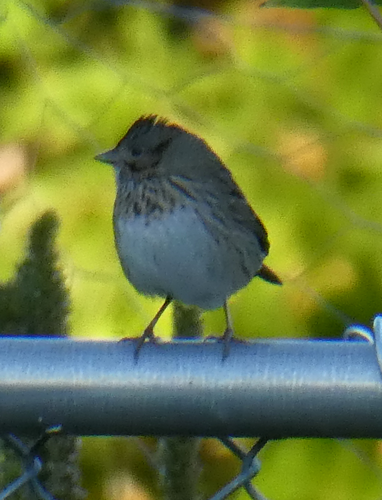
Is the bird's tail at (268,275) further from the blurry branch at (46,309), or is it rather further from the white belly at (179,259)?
the blurry branch at (46,309)

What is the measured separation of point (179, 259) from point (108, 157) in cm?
27

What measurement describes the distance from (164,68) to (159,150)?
0.47 metres

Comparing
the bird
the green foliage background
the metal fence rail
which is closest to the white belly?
the bird

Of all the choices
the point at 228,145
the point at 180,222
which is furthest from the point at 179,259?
the point at 228,145

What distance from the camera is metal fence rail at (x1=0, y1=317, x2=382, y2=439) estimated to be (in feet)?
3.39

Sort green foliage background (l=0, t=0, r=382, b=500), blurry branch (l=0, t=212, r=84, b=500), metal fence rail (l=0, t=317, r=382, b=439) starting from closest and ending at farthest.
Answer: metal fence rail (l=0, t=317, r=382, b=439), blurry branch (l=0, t=212, r=84, b=500), green foliage background (l=0, t=0, r=382, b=500)

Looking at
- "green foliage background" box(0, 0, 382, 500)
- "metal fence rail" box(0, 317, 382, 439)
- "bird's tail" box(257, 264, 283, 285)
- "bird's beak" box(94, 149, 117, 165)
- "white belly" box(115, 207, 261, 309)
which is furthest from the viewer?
"green foliage background" box(0, 0, 382, 500)

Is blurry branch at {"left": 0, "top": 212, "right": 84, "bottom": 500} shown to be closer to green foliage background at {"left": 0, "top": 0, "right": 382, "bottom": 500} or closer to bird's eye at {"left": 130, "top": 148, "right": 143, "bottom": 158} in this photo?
bird's eye at {"left": 130, "top": 148, "right": 143, "bottom": 158}

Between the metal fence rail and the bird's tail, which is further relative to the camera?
the bird's tail

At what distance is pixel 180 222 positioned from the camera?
189 cm

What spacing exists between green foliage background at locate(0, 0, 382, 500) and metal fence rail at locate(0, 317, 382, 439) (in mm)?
1253

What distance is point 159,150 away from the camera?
6.72 ft

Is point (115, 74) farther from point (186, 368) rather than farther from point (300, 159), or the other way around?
point (186, 368)

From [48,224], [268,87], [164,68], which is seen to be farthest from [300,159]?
[48,224]
